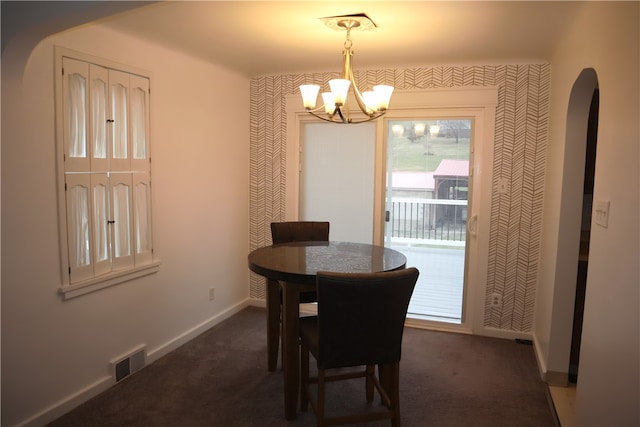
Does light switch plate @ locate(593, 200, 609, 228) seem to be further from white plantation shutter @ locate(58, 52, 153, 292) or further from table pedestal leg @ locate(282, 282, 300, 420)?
white plantation shutter @ locate(58, 52, 153, 292)

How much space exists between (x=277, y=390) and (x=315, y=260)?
2.99ft

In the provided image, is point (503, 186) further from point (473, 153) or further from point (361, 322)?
point (361, 322)

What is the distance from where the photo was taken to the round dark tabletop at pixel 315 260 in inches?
94.0

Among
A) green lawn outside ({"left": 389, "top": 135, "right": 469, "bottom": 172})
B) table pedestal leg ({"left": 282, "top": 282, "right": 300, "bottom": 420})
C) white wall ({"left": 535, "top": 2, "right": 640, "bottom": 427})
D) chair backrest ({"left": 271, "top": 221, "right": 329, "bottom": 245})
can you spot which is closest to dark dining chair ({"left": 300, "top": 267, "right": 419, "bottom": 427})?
table pedestal leg ({"left": 282, "top": 282, "right": 300, "bottom": 420})

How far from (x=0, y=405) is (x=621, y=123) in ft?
9.84

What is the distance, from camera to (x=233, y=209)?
166 inches

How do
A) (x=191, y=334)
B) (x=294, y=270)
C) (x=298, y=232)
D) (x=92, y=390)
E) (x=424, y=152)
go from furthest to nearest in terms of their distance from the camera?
(x=424, y=152)
(x=191, y=334)
(x=298, y=232)
(x=92, y=390)
(x=294, y=270)

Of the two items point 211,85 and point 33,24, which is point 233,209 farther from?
point 33,24

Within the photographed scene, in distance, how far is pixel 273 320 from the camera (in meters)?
3.00

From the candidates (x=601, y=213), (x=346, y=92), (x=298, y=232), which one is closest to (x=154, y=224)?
(x=298, y=232)

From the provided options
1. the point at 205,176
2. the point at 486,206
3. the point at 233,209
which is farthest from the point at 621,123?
the point at 233,209

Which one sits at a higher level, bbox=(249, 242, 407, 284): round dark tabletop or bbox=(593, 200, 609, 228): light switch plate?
bbox=(593, 200, 609, 228): light switch plate

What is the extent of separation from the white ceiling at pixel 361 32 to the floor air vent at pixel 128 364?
213 centimetres

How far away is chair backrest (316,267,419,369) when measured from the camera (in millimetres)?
2021
